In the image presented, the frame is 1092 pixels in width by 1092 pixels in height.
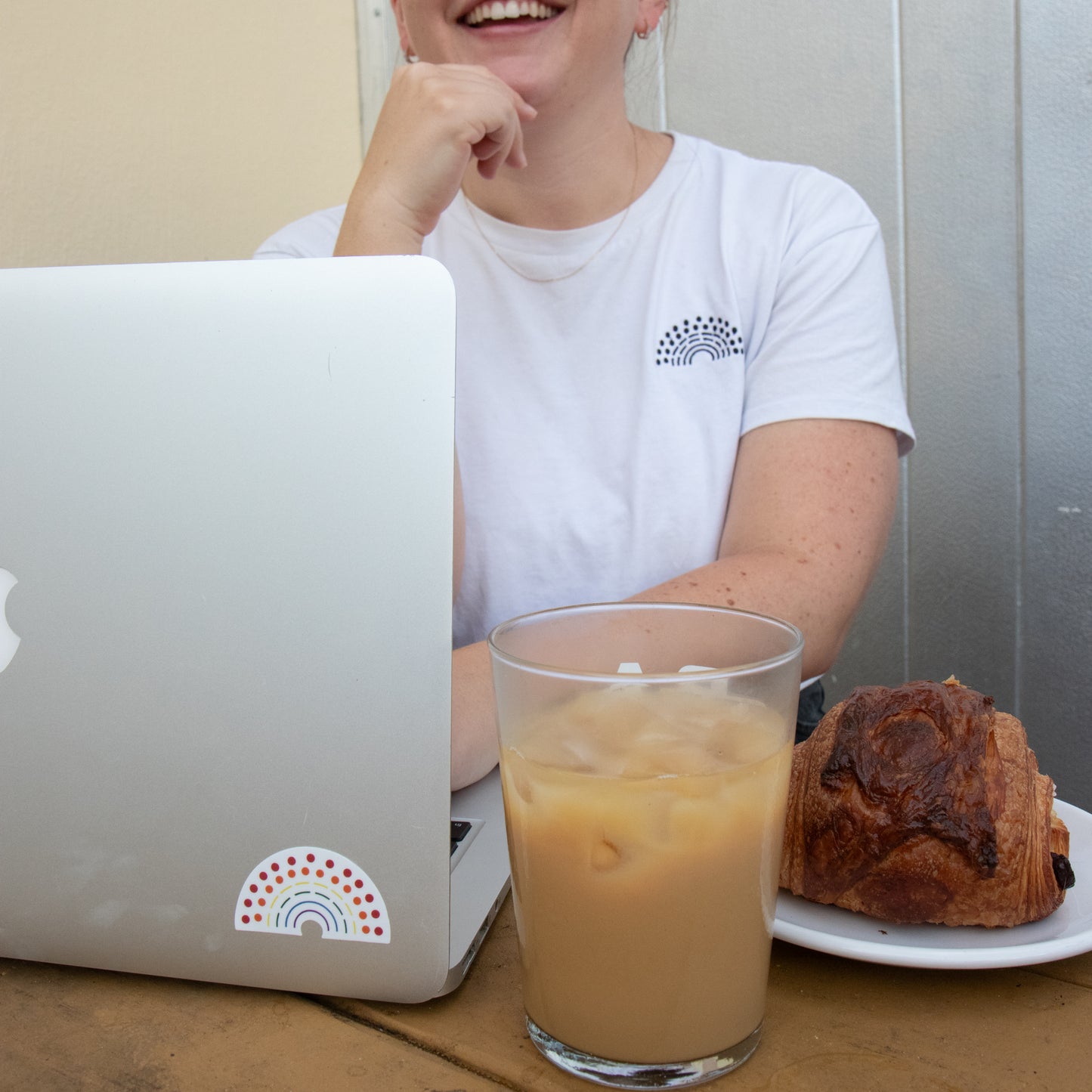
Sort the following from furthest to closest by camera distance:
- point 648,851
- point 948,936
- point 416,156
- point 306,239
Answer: point 306,239 → point 416,156 → point 948,936 → point 648,851

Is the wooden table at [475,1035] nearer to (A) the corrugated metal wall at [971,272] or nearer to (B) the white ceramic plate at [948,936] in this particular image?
(B) the white ceramic plate at [948,936]

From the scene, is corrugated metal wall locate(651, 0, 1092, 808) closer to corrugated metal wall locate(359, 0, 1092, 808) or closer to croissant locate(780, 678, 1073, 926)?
corrugated metal wall locate(359, 0, 1092, 808)

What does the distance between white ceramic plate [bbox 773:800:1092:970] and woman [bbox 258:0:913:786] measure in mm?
472

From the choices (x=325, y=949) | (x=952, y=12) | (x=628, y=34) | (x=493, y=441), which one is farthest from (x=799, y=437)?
(x=952, y=12)

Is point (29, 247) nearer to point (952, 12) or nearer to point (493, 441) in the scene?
point (493, 441)

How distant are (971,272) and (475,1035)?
1470mm

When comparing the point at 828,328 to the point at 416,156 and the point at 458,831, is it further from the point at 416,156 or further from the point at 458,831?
the point at 458,831

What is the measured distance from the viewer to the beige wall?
4.08 ft

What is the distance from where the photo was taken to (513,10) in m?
1.09

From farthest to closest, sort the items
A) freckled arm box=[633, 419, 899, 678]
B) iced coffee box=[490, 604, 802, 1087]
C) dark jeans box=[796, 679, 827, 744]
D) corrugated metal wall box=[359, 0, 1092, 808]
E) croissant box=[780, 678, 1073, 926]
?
1. corrugated metal wall box=[359, 0, 1092, 808]
2. dark jeans box=[796, 679, 827, 744]
3. freckled arm box=[633, 419, 899, 678]
4. croissant box=[780, 678, 1073, 926]
5. iced coffee box=[490, 604, 802, 1087]

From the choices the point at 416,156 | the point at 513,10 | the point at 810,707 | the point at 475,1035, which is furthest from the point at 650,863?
the point at 513,10

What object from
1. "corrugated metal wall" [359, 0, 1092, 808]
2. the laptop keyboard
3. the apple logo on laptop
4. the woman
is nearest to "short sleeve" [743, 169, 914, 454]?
the woman

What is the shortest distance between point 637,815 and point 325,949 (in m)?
0.17

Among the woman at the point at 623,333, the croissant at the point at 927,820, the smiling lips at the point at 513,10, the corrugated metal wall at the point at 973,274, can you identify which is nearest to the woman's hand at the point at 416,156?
the woman at the point at 623,333
